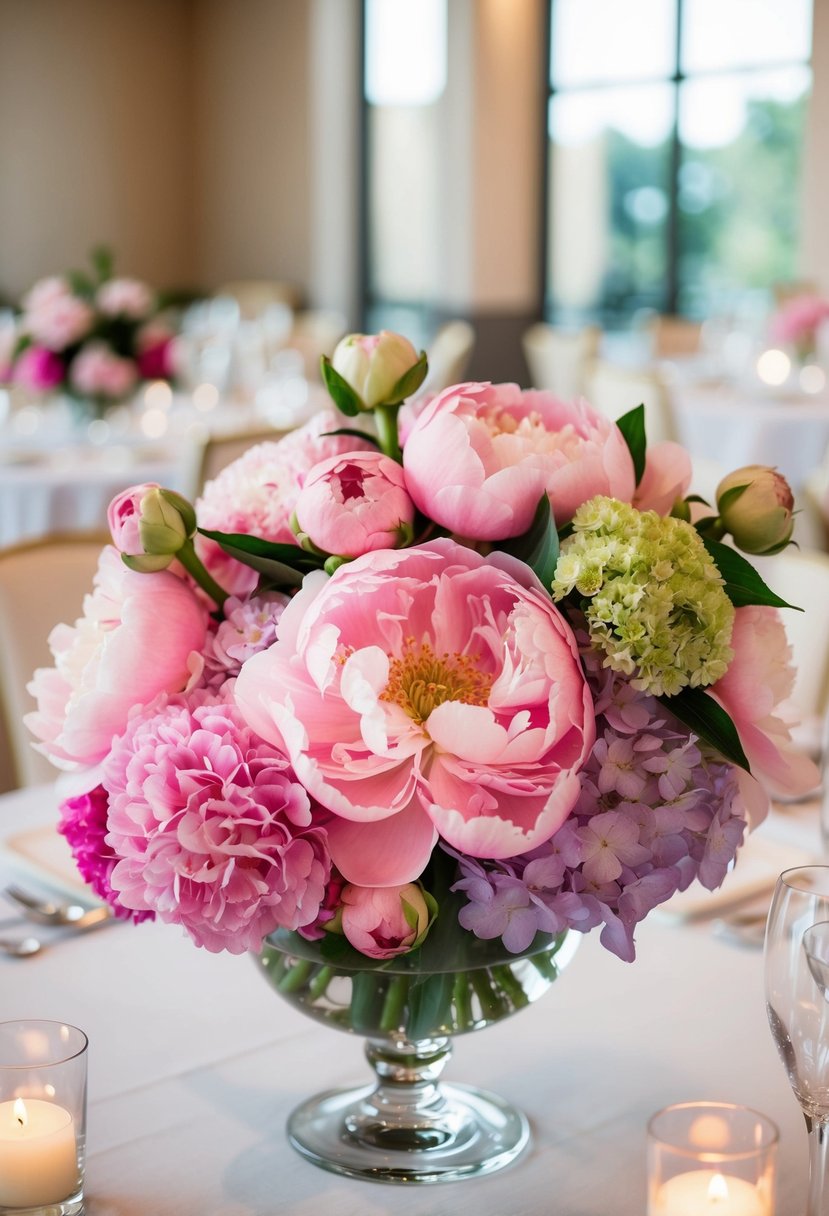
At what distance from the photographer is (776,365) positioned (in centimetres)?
536

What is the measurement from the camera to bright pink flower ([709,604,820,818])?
0.84m

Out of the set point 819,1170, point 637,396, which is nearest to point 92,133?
point 637,396

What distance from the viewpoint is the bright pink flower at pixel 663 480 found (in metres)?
0.92

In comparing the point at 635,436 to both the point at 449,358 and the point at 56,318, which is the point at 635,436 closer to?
the point at 56,318

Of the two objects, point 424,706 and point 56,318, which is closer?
point 424,706

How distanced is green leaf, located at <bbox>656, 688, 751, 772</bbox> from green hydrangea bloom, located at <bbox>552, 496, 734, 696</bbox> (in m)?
0.02

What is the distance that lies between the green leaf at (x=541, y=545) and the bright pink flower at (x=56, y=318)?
3.37m

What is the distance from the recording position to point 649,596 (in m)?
0.76

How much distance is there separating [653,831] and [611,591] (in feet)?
0.46

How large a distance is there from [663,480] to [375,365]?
0.20 meters

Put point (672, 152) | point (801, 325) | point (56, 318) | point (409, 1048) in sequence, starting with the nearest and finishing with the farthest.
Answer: point (409, 1048), point (56, 318), point (801, 325), point (672, 152)

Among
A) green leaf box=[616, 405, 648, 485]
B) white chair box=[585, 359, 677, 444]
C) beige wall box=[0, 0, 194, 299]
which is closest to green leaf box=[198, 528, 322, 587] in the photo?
green leaf box=[616, 405, 648, 485]

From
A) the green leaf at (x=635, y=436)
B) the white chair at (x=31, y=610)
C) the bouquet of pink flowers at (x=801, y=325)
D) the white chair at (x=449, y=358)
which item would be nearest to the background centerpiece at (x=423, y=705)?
the green leaf at (x=635, y=436)

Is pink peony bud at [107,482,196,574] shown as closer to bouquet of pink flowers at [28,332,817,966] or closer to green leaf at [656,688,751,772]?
bouquet of pink flowers at [28,332,817,966]
